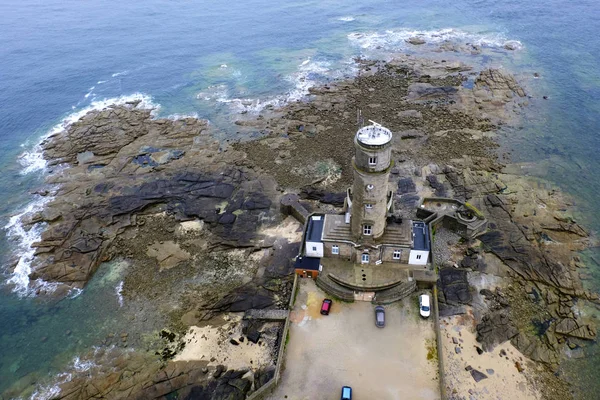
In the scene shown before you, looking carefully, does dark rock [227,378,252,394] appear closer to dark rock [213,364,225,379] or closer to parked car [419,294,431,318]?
dark rock [213,364,225,379]

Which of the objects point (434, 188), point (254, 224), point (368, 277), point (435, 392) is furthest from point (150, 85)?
point (435, 392)

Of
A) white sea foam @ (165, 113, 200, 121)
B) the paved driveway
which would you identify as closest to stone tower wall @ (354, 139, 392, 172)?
the paved driveway

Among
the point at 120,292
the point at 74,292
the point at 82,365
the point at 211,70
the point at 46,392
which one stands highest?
the point at 211,70

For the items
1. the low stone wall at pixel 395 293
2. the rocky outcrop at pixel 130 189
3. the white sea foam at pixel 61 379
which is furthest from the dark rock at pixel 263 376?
the rocky outcrop at pixel 130 189

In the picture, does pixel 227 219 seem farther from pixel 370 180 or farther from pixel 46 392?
pixel 46 392

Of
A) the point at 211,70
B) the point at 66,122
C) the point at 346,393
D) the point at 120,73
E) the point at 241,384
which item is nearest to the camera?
the point at 346,393

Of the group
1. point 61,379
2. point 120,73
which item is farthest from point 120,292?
point 120,73

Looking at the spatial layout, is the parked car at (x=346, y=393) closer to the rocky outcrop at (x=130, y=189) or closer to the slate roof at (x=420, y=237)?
the slate roof at (x=420, y=237)

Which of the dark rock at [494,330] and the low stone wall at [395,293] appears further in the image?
the low stone wall at [395,293]
